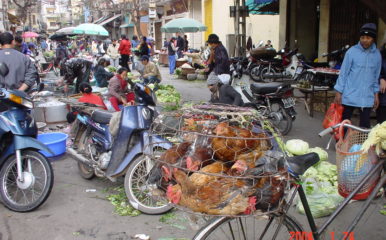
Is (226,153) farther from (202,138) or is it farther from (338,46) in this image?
(338,46)

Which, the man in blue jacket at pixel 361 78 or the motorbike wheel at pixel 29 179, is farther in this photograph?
the man in blue jacket at pixel 361 78

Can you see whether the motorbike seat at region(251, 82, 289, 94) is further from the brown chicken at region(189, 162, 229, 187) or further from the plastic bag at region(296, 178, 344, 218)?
the brown chicken at region(189, 162, 229, 187)

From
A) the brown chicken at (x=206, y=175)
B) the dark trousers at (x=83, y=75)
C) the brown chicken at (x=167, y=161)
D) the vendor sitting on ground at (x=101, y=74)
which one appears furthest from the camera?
the dark trousers at (x=83, y=75)

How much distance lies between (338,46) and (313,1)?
11.5 ft

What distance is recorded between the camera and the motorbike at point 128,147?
380 centimetres

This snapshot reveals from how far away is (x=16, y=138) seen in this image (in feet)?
12.4

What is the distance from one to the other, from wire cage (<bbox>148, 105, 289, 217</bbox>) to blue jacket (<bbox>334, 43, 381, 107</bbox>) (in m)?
2.97

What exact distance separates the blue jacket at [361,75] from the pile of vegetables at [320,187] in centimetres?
90

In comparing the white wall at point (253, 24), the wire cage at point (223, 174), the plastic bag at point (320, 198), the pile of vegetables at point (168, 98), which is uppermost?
the white wall at point (253, 24)

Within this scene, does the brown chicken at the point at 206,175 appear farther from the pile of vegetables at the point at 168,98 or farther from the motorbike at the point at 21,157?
the pile of vegetables at the point at 168,98

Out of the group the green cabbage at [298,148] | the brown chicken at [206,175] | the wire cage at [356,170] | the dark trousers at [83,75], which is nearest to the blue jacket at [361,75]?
the green cabbage at [298,148]

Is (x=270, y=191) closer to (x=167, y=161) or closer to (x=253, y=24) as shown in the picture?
(x=167, y=161)

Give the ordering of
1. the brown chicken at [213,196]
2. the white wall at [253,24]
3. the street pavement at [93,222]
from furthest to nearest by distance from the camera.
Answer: the white wall at [253,24] < the street pavement at [93,222] < the brown chicken at [213,196]

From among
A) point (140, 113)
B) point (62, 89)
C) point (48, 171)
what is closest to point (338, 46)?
point (62, 89)
